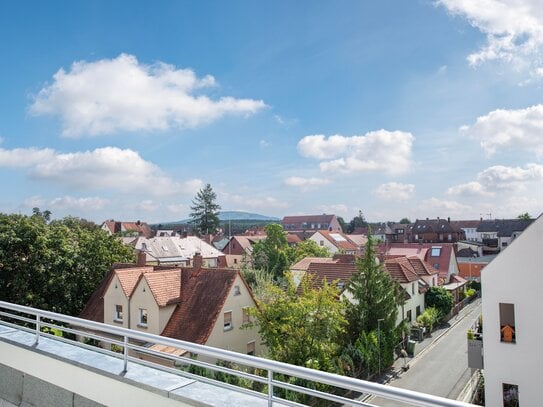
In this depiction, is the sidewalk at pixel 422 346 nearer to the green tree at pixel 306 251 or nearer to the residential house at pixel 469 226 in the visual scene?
the green tree at pixel 306 251

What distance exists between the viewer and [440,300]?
31547 millimetres

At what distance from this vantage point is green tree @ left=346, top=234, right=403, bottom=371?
21.2 m

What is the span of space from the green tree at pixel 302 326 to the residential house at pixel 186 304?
3.13m

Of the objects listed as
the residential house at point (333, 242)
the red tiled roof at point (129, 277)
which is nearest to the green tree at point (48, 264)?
the red tiled roof at point (129, 277)

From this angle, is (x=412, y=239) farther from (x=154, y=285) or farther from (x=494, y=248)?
(x=154, y=285)

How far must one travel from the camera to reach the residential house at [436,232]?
8112cm

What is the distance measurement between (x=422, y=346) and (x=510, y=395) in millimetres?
11671

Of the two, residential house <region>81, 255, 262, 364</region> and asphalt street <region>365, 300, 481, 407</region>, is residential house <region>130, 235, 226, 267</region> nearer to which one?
residential house <region>81, 255, 262, 364</region>

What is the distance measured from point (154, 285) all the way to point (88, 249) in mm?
7737

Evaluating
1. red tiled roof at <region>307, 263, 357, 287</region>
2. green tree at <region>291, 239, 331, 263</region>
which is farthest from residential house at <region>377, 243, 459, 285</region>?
red tiled roof at <region>307, 263, 357, 287</region>

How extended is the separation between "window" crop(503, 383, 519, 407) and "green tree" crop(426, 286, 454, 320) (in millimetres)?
17694

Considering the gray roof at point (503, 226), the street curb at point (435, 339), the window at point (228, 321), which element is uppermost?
the gray roof at point (503, 226)

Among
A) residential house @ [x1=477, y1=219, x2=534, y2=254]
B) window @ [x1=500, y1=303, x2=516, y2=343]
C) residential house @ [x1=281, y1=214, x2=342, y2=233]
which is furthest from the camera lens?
residential house @ [x1=281, y1=214, x2=342, y2=233]

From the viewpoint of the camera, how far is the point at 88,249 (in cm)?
2644
